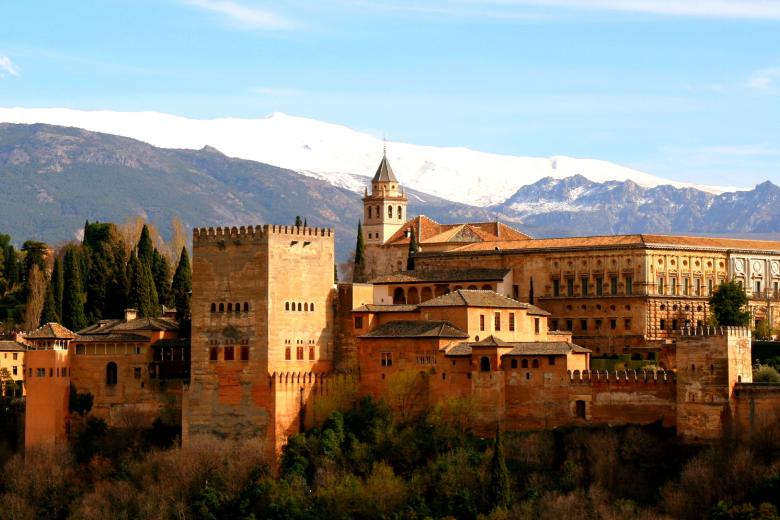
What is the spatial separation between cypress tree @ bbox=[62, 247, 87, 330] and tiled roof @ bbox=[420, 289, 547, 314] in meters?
22.5

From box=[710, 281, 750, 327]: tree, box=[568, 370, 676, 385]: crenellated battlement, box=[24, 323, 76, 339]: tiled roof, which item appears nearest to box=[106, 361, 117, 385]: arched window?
box=[24, 323, 76, 339]: tiled roof

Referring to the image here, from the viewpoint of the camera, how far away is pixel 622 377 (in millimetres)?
67312

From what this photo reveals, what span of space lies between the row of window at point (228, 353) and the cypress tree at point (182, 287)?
10.9m

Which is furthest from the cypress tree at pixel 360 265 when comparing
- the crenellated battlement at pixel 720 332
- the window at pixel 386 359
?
the crenellated battlement at pixel 720 332

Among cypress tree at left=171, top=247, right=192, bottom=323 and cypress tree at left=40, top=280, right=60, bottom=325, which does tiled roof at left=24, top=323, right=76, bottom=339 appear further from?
cypress tree at left=40, top=280, right=60, bottom=325

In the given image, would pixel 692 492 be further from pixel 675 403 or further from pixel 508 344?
pixel 508 344

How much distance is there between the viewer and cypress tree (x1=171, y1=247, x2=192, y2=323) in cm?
8312

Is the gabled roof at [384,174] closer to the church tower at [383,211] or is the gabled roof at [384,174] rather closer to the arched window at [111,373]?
the church tower at [383,211]

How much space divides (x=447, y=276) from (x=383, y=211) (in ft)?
97.3

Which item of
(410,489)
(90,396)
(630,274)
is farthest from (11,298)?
(410,489)

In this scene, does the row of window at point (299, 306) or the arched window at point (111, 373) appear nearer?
the row of window at point (299, 306)

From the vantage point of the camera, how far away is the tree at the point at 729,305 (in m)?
83.9

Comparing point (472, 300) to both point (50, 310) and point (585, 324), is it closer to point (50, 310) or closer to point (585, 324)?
point (585, 324)

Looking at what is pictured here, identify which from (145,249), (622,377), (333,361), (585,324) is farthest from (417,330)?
(145,249)
